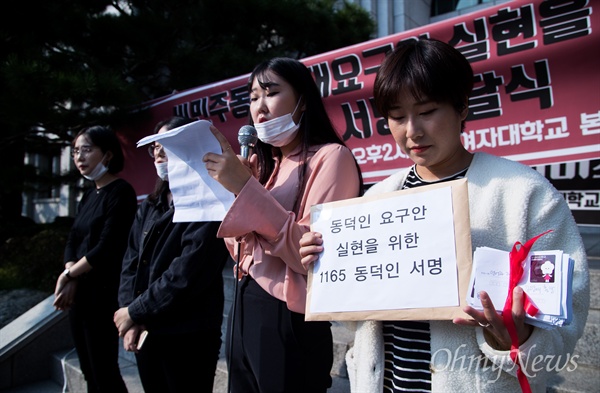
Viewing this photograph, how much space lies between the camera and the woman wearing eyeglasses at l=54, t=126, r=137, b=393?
2.53m

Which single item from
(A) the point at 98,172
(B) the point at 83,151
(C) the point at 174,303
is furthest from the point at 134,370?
(C) the point at 174,303

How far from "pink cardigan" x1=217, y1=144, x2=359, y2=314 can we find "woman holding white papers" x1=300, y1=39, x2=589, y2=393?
0.49 feet

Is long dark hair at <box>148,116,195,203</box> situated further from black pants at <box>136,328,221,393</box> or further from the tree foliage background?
the tree foliage background

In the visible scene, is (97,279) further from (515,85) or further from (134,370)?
(515,85)

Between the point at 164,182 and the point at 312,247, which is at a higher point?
the point at 164,182

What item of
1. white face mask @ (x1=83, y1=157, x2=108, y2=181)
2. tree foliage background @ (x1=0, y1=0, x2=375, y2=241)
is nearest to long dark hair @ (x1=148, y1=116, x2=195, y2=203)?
white face mask @ (x1=83, y1=157, x2=108, y2=181)

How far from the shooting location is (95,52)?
4949 mm

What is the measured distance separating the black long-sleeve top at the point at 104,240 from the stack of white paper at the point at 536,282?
2256 millimetres

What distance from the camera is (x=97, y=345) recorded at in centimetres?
251

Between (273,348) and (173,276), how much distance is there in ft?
2.31

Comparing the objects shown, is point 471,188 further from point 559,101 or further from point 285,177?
point 559,101

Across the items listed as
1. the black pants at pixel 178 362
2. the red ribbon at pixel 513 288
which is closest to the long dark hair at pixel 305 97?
the red ribbon at pixel 513 288

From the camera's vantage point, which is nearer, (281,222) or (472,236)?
(472,236)

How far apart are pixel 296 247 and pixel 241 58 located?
12.8ft
